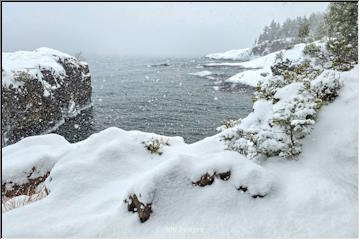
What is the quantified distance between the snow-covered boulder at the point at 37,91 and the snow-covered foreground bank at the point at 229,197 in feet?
56.6

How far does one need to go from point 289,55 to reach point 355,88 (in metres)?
34.2

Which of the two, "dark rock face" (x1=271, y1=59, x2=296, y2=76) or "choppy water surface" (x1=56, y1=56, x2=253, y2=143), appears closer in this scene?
"dark rock face" (x1=271, y1=59, x2=296, y2=76)

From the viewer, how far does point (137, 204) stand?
6004 millimetres

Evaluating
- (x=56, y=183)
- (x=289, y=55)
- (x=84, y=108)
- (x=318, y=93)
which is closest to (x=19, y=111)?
(x=84, y=108)

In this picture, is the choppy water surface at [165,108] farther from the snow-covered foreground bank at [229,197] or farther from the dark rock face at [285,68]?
the snow-covered foreground bank at [229,197]

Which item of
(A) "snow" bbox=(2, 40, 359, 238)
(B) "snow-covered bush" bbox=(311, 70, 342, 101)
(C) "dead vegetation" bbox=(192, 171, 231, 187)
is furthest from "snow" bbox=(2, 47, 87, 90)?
(B) "snow-covered bush" bbox=(311, 70, 342, 101)

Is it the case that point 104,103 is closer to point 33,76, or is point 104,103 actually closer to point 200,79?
point 33,76

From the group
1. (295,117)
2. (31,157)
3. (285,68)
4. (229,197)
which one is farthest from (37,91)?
(295,117)

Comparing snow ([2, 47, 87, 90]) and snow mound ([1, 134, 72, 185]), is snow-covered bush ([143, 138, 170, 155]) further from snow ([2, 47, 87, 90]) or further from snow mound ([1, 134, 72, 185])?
snow ([2, 47, 87, 90])

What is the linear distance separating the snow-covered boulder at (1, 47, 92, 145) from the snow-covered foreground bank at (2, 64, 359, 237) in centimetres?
1726

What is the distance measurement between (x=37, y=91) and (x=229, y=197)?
23.5 metres

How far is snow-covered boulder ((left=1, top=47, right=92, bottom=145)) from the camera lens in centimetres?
2177

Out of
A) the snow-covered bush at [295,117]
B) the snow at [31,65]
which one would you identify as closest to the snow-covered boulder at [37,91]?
the snow at [31,65]

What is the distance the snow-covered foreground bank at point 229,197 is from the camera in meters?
5.30
